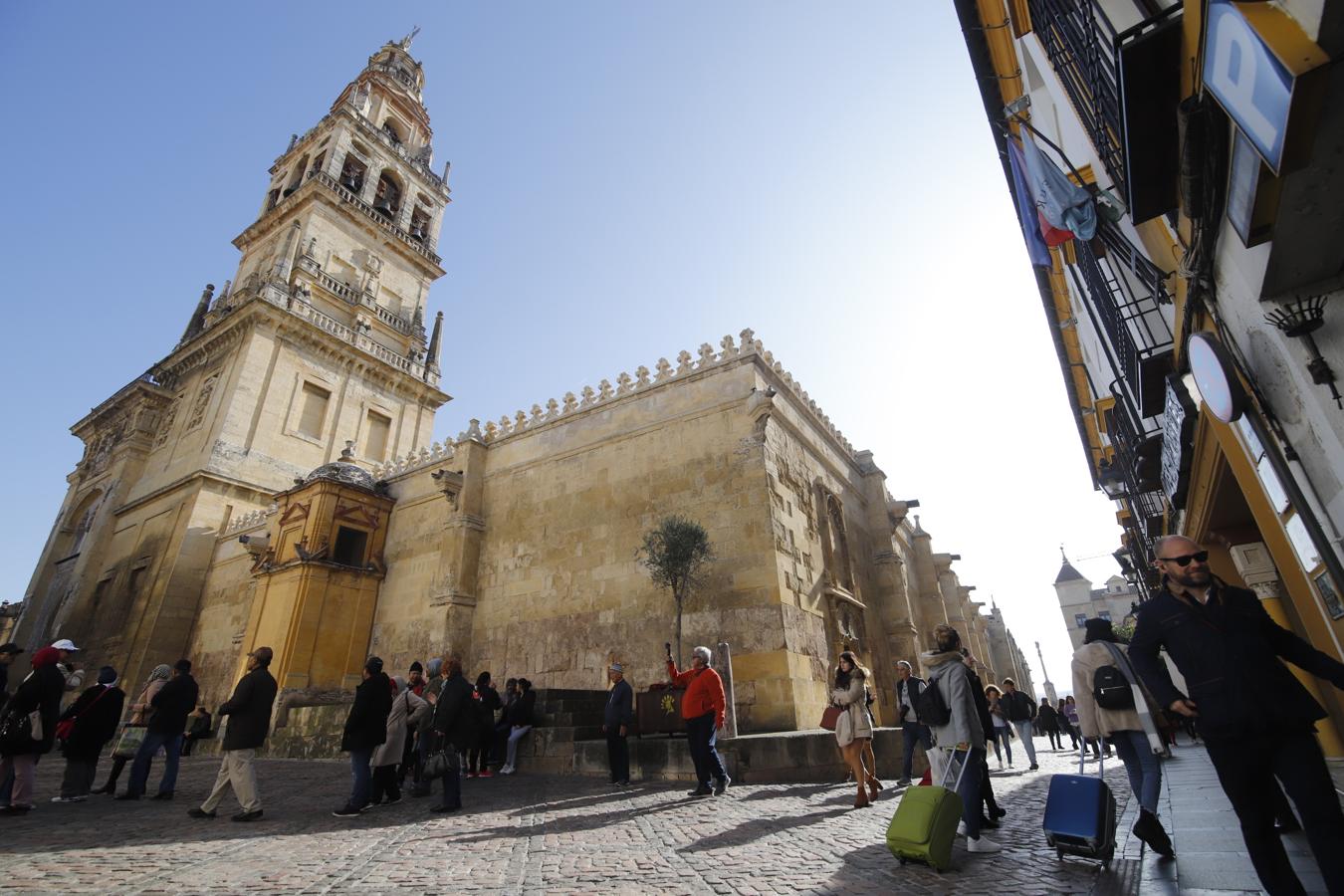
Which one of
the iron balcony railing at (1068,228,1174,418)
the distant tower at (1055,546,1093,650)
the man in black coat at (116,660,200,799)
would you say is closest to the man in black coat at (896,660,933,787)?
the iron balcony railing at (1068,228,1174,418)

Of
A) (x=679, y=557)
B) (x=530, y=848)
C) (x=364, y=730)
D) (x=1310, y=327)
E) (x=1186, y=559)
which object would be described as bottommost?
(x=530, y=848)

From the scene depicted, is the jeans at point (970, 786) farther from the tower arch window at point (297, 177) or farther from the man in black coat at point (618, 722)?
the tower arch window at point (297, 177)

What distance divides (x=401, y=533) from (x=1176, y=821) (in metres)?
17.7

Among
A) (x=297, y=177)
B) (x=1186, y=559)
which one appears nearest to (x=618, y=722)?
(x=1186, y=559)

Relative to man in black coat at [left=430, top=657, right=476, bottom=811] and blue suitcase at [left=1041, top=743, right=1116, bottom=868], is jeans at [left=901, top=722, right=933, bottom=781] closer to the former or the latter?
blue suitcase at [left=1041, top=743, right=1116, bottom=868]

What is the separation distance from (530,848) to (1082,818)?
3.85 metres

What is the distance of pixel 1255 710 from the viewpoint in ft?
8.18

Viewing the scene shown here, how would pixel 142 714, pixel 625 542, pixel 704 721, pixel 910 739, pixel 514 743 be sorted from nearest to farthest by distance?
pixel 704 721
pixel 142 714
pixel 910 739
pixel 514 743
pixel 625 542

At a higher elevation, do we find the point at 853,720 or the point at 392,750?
the point at 853,720

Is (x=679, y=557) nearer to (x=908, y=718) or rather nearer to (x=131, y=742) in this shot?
(x=908, y=718)

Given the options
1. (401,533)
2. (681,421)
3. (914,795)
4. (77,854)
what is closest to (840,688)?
(914,795)

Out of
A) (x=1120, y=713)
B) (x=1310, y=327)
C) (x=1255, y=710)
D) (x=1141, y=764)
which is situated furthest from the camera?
(x=1120, y=713)

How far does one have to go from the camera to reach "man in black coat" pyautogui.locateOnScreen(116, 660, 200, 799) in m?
7.13

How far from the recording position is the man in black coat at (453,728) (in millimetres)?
6363
